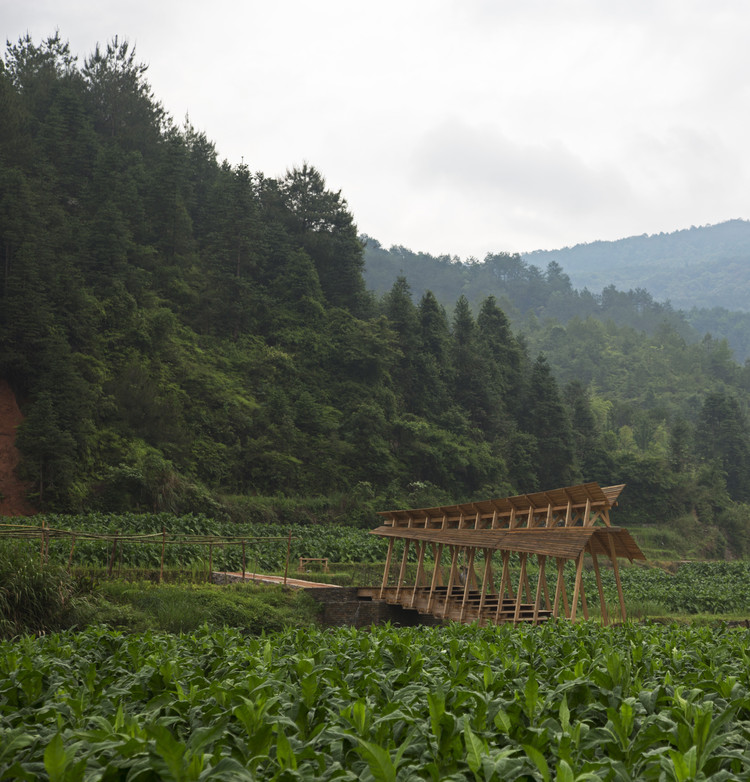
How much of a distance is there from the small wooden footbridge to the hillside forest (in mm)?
18034

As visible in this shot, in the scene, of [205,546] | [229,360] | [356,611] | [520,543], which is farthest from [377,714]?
[229,360]

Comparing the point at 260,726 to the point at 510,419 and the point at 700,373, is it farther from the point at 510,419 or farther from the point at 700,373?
the point at 700,373

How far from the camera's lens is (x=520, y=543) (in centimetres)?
1611

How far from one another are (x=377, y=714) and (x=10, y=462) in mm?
34689

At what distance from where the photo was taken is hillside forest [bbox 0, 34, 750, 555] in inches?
1480

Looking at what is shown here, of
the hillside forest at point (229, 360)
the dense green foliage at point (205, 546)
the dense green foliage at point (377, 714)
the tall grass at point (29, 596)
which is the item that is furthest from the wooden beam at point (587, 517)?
the hillside forest at point (229, 360)

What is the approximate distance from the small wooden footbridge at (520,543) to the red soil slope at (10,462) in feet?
58.7

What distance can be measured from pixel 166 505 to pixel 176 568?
42.8 feet

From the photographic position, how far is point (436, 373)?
6016 centimetres

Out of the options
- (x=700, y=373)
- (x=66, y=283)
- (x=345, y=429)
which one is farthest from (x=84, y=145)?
(x=700, y=373)

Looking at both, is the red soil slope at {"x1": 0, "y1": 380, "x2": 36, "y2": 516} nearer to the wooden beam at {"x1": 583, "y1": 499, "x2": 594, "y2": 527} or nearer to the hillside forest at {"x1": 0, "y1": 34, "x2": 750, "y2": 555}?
the hillside forest at {"x1": 0, "y1": 34, "x2": 750, "y2": 555}

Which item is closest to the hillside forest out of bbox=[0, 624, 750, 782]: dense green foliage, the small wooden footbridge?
the small wooden footbridge

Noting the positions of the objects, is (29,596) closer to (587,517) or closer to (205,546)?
(587,517)

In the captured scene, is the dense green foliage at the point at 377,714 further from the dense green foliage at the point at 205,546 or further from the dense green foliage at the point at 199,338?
the dense green foliage at the point at 199,338
